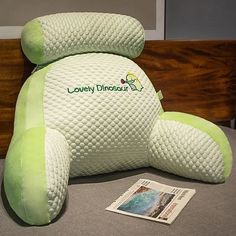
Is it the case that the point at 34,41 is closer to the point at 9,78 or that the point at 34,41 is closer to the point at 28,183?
the point at 9,78

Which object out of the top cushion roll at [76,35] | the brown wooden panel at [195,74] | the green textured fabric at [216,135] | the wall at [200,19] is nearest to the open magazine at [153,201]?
the green textured fabric at [216,135]

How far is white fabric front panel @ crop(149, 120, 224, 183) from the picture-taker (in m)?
1.07

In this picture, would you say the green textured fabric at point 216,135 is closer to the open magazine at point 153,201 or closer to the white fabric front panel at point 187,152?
the white fabric front panel at point 187,152

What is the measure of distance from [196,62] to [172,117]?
510mm

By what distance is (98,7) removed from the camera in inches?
56.2

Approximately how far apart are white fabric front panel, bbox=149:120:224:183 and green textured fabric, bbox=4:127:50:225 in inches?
14.8

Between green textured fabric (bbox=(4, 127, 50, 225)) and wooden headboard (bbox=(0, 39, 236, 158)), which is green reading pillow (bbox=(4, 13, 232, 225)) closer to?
green textured fabric (bbox=(4, 127, 50, 225))

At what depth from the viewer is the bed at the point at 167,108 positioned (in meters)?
0.84

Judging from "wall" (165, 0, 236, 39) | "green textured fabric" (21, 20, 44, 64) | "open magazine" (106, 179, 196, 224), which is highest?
"green textured fabric" (21, 20, 44, 64)

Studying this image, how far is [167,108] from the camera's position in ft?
5.15

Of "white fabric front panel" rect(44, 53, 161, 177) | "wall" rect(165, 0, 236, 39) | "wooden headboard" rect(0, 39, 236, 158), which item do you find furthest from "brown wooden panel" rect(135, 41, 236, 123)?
"white fabric front panel" rect(44, 53, 161, 177)

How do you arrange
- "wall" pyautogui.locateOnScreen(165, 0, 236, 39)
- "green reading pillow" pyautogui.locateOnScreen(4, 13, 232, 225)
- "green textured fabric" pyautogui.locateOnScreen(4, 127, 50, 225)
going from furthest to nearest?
"wall" pyautogui.locateOnScreen(165, 0, 236, 39)
"green reading pillow" pyautogui.locateOnScreen(4, 13, 232, 225)
"green textured fabric" pyautogui.locateOnScreen(4, 127, 50, 225)

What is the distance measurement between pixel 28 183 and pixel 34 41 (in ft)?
1.46

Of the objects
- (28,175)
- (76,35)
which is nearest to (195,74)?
(76,35)
